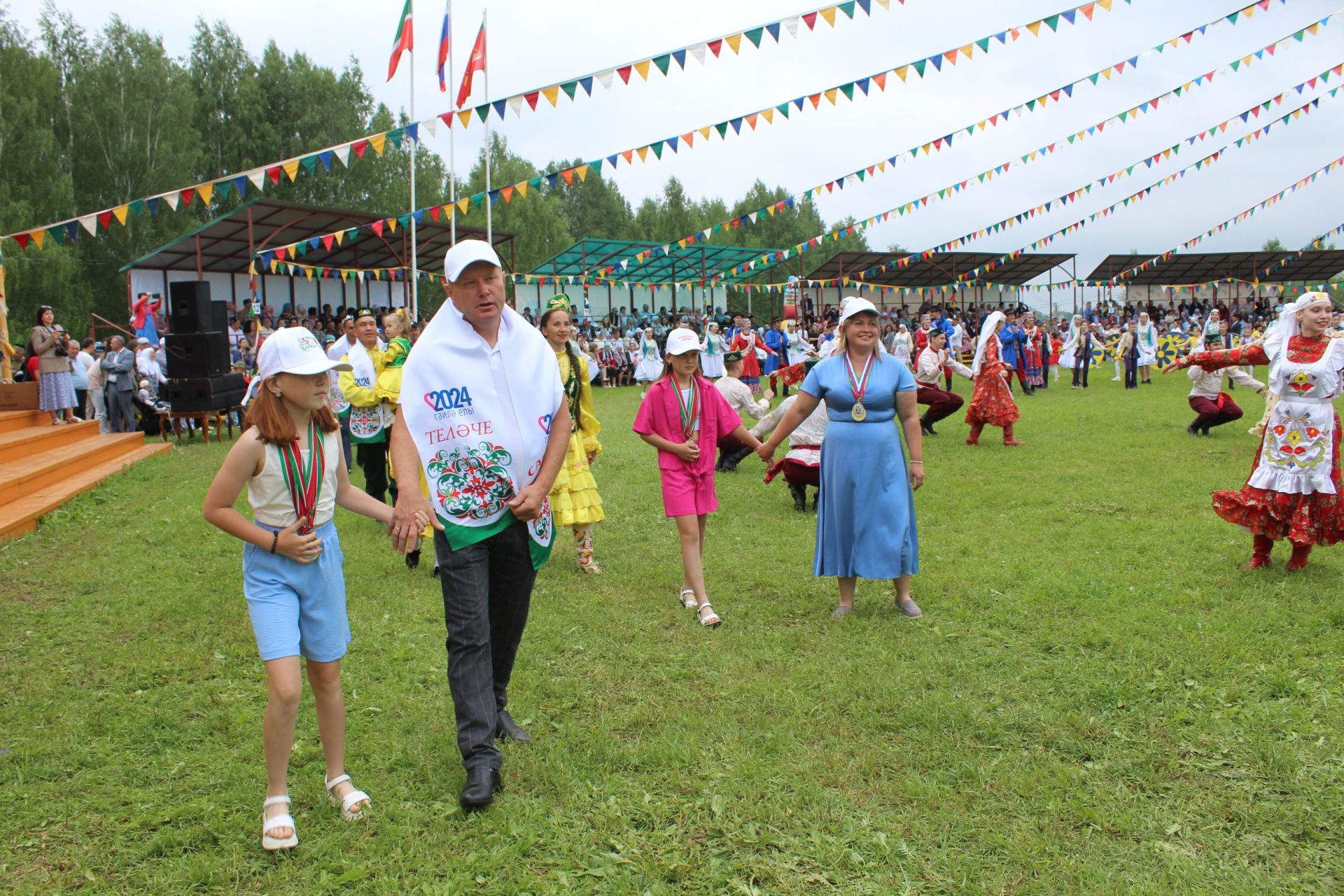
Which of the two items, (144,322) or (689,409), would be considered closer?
(689,409)

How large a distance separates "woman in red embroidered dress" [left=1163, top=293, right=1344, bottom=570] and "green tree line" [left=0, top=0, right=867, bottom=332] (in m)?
31.6

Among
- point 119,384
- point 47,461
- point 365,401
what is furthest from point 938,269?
point 365,401

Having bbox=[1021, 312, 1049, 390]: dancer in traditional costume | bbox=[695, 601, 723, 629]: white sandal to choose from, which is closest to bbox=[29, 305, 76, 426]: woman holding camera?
bbox=[695, 601, 723, 629]: white sandal

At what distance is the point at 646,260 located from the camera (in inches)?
1448

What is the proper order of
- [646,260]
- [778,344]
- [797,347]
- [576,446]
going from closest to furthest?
[576,446] → [797,347] → [778,344] → [646,260]

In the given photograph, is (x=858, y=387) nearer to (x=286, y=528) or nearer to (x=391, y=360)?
(x=286, y=528)

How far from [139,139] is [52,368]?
90.2ft

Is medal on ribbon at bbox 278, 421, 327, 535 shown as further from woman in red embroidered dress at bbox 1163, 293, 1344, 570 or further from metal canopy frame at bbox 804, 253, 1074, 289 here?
metal canopy frame at bbox 804, 253, 1074, 289

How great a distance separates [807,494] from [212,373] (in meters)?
11.0

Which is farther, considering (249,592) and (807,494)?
(807,494)

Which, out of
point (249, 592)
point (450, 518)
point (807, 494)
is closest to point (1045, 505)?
point (807, 494)

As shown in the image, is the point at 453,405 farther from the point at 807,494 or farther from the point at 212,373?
the point at 212,373

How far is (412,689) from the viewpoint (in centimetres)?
492

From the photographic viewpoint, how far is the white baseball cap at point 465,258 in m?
3.57
